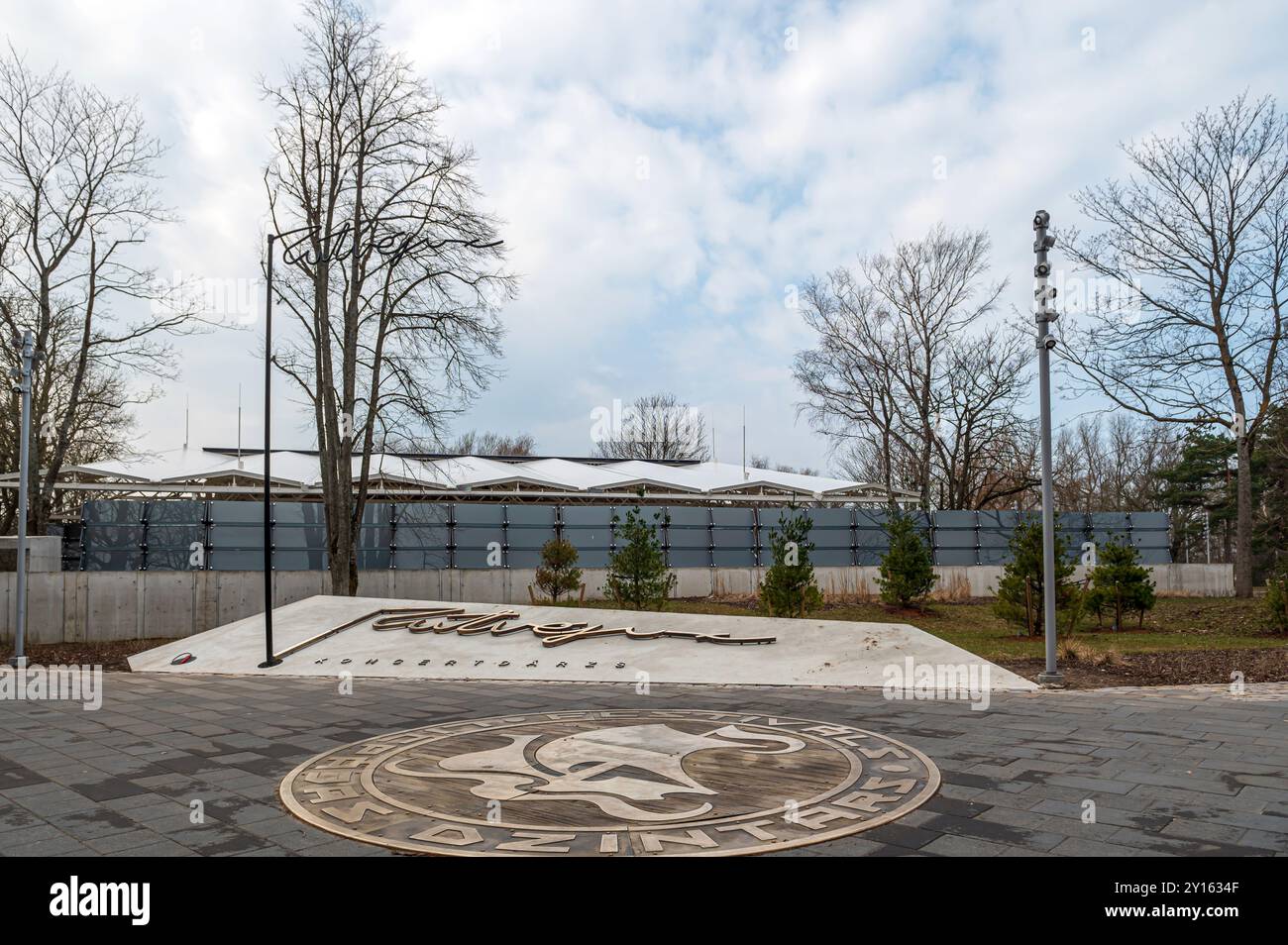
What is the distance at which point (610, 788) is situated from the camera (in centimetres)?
611

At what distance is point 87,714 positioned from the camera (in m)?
9.94

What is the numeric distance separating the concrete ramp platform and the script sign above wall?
25 mm

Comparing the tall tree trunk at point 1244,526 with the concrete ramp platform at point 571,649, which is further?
the tall tree trunk at point 1244,526

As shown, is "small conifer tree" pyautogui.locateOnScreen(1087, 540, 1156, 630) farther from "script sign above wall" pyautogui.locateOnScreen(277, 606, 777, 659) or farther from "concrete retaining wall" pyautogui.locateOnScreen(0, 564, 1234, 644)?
"script sign above wall" pyautogui.locateOnScreen(277, 606, 777, 659)

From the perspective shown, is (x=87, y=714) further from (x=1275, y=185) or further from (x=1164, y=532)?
(x=1164, y=532)

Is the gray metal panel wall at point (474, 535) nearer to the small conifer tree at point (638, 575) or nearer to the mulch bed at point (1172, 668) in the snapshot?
the small conifer tree at point (638, 575)

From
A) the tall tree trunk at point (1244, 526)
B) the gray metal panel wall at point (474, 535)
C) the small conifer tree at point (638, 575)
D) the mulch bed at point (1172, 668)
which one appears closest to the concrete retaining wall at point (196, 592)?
the gray metal panel wall at point (474, 535)

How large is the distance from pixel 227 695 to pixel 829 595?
17.0 metres

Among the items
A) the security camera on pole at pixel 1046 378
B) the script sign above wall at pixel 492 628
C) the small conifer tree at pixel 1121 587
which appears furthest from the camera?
the small conifer tree at pixel 1121 587

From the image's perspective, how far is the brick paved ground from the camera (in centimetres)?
499

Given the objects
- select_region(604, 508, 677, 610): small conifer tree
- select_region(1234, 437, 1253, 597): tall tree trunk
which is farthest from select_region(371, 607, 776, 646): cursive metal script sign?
select_region(1234, 437, 1253, 597): tall tree trunk

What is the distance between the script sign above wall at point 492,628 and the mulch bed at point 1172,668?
445cm

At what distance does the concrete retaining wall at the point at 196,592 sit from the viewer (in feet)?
64.8
